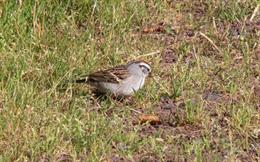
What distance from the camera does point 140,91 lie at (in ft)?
27.8

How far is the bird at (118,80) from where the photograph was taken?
8383mm

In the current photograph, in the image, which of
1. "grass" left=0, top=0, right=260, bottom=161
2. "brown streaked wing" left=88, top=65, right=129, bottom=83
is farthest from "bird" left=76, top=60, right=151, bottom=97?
"grass" left=0, top=0, right=260, bottom=161

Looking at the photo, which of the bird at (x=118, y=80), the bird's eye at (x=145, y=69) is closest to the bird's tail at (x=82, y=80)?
the bird at (x=118, y=80)

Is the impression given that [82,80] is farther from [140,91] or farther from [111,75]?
[140,91]

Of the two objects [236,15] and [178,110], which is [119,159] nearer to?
[178,110]

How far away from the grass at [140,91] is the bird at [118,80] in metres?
0.11

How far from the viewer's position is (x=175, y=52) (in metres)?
9.68

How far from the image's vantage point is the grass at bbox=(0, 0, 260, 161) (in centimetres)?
722

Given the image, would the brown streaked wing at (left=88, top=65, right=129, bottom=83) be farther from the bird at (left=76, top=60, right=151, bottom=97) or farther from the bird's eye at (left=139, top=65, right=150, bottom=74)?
the bird's eye at (left=139, top=65, right=150, bottom=74)

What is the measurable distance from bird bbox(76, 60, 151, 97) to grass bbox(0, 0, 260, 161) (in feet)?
0.37

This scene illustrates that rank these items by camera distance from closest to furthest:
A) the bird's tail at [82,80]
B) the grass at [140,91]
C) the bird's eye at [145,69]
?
the grass at [140,91]
the bird's tail at [82,80]
the bird's eye at [145,69]

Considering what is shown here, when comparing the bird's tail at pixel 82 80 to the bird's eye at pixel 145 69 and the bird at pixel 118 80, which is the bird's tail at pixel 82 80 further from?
the bird's eye at pixel 145 69

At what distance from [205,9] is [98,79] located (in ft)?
8.90

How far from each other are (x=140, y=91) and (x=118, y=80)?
235 millimetres
